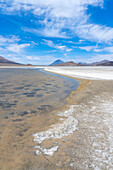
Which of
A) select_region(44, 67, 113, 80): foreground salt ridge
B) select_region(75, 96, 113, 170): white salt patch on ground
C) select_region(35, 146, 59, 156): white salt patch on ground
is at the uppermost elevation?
select_region(44, 67, 113, 80): foreground salt ridge

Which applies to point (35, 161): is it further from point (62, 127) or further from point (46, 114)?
point (46, 114)

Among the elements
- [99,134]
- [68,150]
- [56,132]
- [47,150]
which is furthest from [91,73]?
[47,150]

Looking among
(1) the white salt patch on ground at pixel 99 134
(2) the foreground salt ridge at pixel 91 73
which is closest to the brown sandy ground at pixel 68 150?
(1) the white salt patch on ground at pixel 99 134

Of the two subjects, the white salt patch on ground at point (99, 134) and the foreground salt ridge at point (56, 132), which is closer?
the white salt patch on ground at point (99, 134)

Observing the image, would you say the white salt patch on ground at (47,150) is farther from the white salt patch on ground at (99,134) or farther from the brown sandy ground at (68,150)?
the white salt patch on ground at (99,134)

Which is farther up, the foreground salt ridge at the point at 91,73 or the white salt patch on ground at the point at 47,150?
the foreground salt ridge at the point at 91,73

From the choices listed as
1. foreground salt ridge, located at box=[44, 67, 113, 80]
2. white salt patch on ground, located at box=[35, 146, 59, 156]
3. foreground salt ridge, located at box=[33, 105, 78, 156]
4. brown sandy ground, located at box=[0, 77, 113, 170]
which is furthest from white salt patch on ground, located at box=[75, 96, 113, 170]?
foreground salt ridge, located at box=[44, 67, 113, 80]

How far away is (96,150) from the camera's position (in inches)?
109

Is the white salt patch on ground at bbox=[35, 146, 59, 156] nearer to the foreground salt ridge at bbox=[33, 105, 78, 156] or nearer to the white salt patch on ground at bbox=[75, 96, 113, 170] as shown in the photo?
the foreground salt ridge at bbox=[33, 105, 78, 156]

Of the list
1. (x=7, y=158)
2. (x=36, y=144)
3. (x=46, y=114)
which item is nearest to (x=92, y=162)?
(x=36, y=144)

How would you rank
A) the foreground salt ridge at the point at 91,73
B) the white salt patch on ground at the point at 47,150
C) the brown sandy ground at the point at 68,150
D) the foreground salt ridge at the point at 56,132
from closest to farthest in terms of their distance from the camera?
1. the brown sandy ground at the point at 68,150
2. the white salt patch on ground at the point at 47,150
3. the foreground salt ridge at the point at 56,132
4. the foreground salt ridge at the point at 91,73

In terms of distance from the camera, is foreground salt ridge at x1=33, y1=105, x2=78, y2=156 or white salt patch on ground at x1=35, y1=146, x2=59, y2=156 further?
foreground salt ridge at x1=33, y1=105, x2=78, y2=156

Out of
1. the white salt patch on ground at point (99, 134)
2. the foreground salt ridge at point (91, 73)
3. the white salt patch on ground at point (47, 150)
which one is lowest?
the white salt patch on ground at point (47, 150)

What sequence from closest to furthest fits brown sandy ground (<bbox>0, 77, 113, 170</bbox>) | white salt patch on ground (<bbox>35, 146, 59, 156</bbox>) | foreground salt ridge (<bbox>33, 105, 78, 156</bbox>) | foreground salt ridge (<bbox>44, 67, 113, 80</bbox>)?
brown sandy ground (<bbox>0, 77, 113, 170</bbox>) < white salt patch on ground (<bbox>35, 146, 59, 156</bbox>) < foreground salt ridge (<bbox>33, 105, 78, 156</bbox>) < foreground salt ridge (<bbox>44, 67, 113, 80</bbox>)
